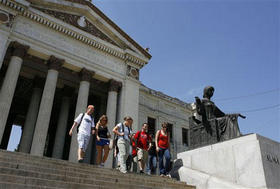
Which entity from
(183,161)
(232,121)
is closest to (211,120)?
(232,121)

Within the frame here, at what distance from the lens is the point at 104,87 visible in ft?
57.1

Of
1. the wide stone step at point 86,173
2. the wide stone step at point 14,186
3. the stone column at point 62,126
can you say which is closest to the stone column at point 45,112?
the stone column at point 62,126

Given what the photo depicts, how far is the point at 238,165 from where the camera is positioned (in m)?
5.80

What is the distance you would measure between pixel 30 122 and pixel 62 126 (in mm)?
2064

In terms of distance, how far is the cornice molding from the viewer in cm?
1320

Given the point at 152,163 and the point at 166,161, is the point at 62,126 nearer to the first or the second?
the point at 152,163

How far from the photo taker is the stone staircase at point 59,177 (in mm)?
4053

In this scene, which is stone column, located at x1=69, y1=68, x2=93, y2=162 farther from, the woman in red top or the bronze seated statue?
the bronze seated statue

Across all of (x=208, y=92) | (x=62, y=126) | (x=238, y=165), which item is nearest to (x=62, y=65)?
(x=62, y=126)

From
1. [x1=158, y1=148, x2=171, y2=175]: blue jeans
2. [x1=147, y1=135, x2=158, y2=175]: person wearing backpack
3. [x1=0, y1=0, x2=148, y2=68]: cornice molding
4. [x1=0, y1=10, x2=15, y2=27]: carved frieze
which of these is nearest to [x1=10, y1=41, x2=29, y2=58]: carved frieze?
[x1=0, y1=10, x2=15, y2=27]: carved frieze

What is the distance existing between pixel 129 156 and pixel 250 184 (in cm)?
401

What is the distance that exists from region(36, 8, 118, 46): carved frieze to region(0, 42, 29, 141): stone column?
3121mm

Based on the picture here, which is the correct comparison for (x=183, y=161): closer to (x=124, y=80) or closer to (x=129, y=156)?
(x=129, y=156)

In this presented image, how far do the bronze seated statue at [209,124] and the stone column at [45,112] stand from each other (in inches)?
302
